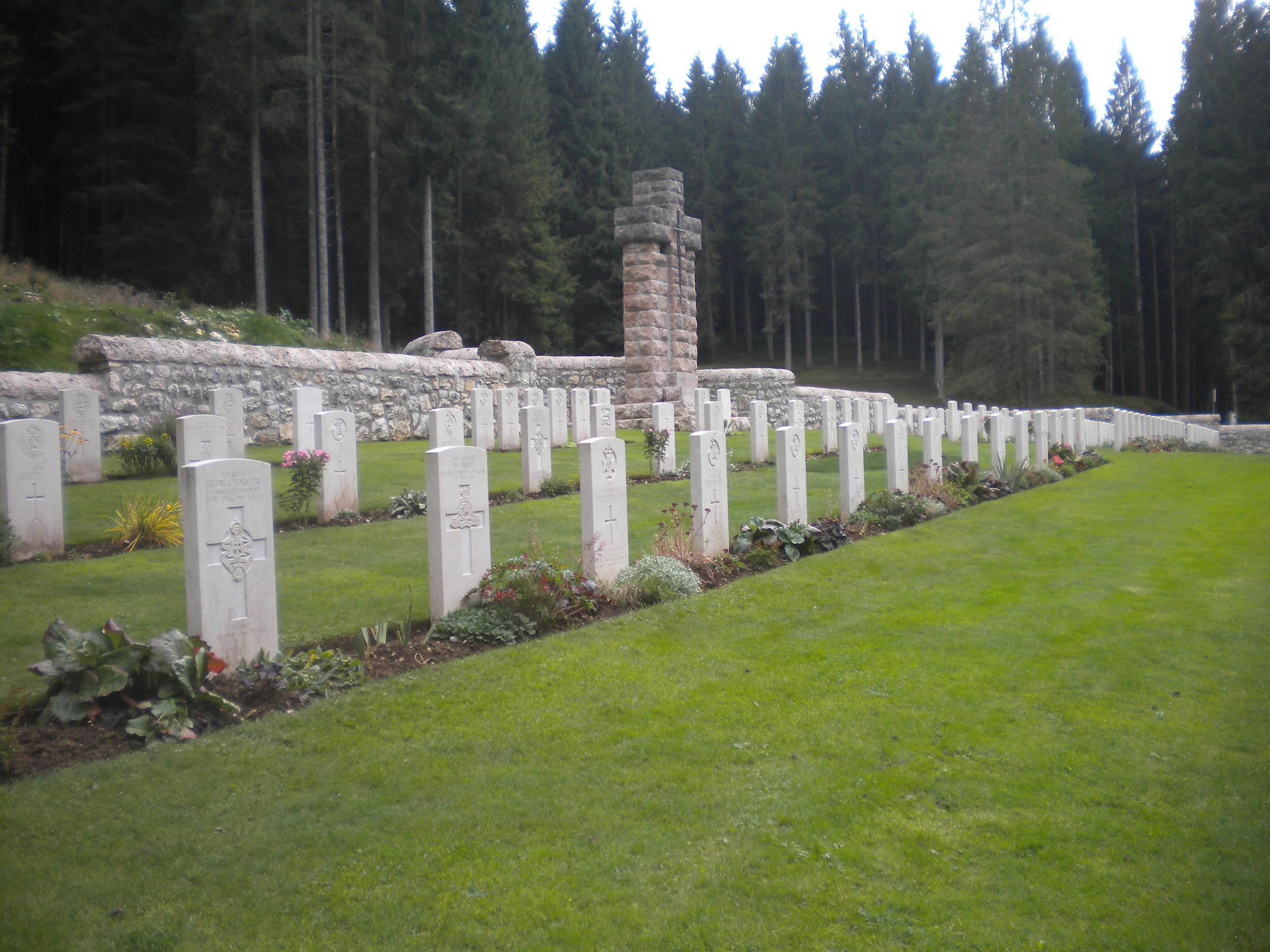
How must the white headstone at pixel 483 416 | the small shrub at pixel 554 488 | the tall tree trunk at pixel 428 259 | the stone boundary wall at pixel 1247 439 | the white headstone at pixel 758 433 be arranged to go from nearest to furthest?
the small shrub at pixel 554 488
the white headstone at pixel 483 416
the white headstone at pixel 758 433
the tall tree trunk at pixel 428 259
the stone boundary wall at pixel 1247 439

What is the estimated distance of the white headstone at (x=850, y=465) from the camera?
30.2 ft

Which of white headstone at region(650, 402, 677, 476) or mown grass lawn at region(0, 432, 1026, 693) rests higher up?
white headstone at region(650, 402, 677, 476)

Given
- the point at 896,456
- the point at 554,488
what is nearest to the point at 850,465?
the point at 896,456

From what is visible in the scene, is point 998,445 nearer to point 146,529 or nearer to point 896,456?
point 896,456

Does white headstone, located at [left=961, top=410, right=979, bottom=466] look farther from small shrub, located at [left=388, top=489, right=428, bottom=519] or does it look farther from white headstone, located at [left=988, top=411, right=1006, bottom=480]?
small shrub, located at [left=388, top=489, right=428, bottom=519]

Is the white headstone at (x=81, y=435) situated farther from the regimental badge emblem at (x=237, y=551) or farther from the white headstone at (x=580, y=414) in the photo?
the regimental badge emblem at (x=237, y=551)

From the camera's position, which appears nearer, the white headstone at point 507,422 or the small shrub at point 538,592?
the small shrub at point 538,592

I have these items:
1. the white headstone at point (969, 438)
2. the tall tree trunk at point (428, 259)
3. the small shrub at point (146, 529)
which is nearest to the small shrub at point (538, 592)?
the small shrub at point (146, 529)

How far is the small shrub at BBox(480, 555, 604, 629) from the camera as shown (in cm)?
568

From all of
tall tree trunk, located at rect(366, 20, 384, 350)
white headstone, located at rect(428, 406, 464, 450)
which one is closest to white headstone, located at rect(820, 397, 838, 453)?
white headstone, located at rect(428, 406, 464, 450)

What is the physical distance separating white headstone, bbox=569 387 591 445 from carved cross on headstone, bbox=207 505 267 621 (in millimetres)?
10571

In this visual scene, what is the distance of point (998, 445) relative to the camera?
12.9m

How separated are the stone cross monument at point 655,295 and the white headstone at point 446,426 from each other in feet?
29.8

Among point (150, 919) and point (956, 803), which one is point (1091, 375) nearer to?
point (956, 803)
